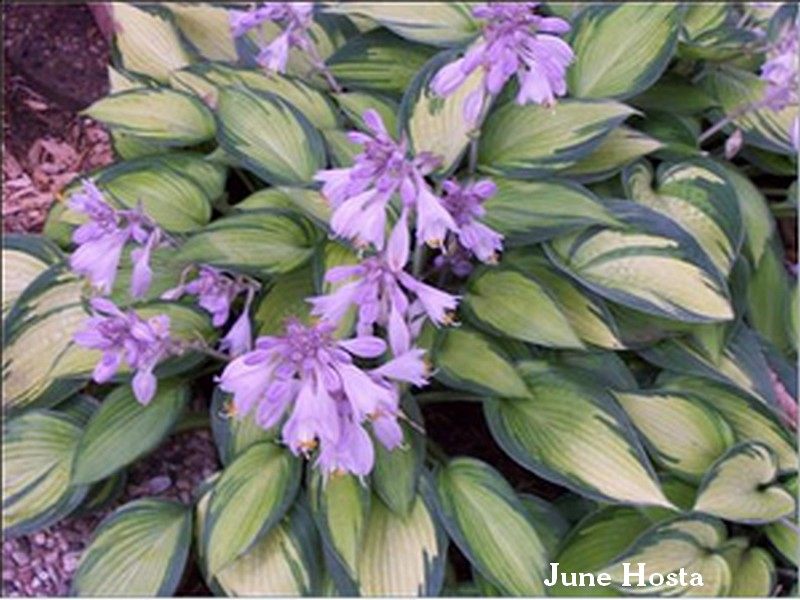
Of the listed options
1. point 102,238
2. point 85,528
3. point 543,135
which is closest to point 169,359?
point 102,238

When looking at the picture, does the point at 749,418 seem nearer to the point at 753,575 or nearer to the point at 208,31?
the point at 753,575

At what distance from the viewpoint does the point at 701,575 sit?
1661mm

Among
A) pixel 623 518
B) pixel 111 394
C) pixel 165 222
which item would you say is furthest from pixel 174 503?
pixel 623 518

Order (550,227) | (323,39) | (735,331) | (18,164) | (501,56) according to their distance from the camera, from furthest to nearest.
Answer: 1. (18,164)
2. (323,39)
3. (735,331)
4. (550,227)
5. (501,56)

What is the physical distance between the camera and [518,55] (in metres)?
1.50

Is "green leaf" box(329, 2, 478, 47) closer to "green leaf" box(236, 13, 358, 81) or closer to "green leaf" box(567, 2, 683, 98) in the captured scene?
"green leaf" box(236, 13, 358, 81)

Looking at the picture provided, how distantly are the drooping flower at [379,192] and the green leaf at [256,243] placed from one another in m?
0.35

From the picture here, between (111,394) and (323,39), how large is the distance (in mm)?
836

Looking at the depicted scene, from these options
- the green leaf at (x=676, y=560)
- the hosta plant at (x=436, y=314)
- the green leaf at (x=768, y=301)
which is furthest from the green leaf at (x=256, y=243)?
the green leaf at (x=768, y=301)

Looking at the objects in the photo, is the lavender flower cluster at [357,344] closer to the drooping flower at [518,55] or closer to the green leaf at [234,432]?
the drooping flower at [518,55]

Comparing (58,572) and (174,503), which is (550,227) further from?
(58,572)

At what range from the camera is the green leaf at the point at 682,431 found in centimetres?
177

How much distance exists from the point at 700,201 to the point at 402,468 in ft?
2.32

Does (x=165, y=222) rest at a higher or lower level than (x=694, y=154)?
lower
